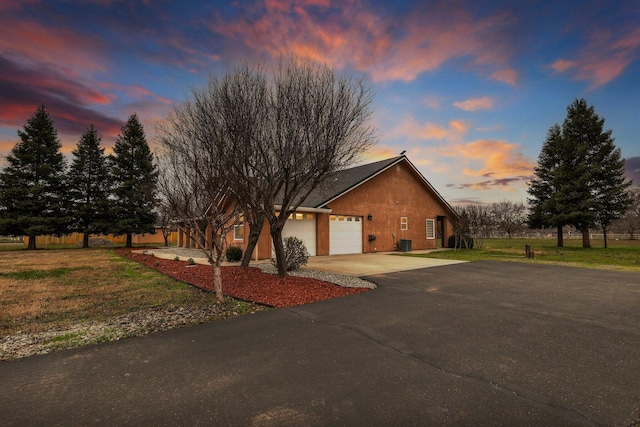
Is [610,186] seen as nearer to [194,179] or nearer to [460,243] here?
[460,243]

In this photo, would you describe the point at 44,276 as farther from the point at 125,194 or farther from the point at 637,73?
the point at 637,73

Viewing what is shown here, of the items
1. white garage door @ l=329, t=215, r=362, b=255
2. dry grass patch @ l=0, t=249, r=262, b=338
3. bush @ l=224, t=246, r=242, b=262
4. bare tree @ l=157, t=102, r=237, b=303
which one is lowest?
dry grass patch @ l=0, t=249, r=262, b=338

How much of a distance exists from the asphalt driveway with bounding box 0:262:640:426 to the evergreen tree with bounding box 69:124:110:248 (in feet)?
89.5

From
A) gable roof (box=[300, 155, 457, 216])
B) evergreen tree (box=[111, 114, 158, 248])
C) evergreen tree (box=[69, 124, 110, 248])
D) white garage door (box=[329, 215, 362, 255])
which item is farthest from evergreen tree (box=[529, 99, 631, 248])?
evergreen tree (box=[69, 124, 110, 248])

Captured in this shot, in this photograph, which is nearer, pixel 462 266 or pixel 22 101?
pixel 462 266

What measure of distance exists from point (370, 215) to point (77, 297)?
15614 mm

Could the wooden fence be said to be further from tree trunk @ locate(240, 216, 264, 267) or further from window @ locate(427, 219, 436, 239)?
window @ locate(427, 219, 436, 239)

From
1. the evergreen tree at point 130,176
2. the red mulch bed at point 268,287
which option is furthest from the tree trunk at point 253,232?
the evergreen tree at point 130,176

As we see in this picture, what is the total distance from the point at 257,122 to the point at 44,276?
31.0 feet

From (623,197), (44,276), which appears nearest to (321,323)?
(44,276)

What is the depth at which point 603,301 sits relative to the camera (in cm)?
644

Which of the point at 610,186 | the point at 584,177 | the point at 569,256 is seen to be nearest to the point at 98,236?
the point at 569,256

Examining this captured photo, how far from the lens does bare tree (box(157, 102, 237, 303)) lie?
7.02 metres

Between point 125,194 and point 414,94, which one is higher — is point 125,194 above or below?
below
